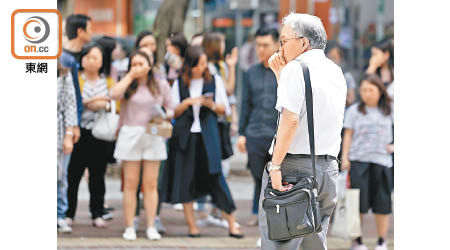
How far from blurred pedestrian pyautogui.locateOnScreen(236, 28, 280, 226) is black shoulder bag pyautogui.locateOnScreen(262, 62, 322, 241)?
→ 3.33 m

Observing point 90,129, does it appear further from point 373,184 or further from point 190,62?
point 373,184

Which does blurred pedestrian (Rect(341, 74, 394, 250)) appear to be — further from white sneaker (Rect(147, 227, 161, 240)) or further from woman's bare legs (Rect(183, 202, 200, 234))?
white sneaker (Rect(147, 227, 161, 240))

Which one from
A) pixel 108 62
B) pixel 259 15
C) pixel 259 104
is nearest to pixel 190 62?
pixel 259 104

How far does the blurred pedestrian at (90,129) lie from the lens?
882 cm

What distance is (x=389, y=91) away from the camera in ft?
30.2

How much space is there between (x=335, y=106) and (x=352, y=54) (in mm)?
15774

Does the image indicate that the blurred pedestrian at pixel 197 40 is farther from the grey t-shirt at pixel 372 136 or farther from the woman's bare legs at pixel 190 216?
the grey t-shirt at pixel 372 136

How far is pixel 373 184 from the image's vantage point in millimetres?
8445

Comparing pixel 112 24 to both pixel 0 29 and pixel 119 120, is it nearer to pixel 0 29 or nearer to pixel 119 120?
pixel 119 120

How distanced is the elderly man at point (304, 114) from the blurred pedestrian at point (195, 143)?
322cm

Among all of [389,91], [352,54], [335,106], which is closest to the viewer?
[335,106]

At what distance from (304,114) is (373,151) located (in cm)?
329

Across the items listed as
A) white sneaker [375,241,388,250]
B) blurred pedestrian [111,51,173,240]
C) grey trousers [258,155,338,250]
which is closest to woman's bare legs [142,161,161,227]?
blurred pedestrian [111,51,173,240]
